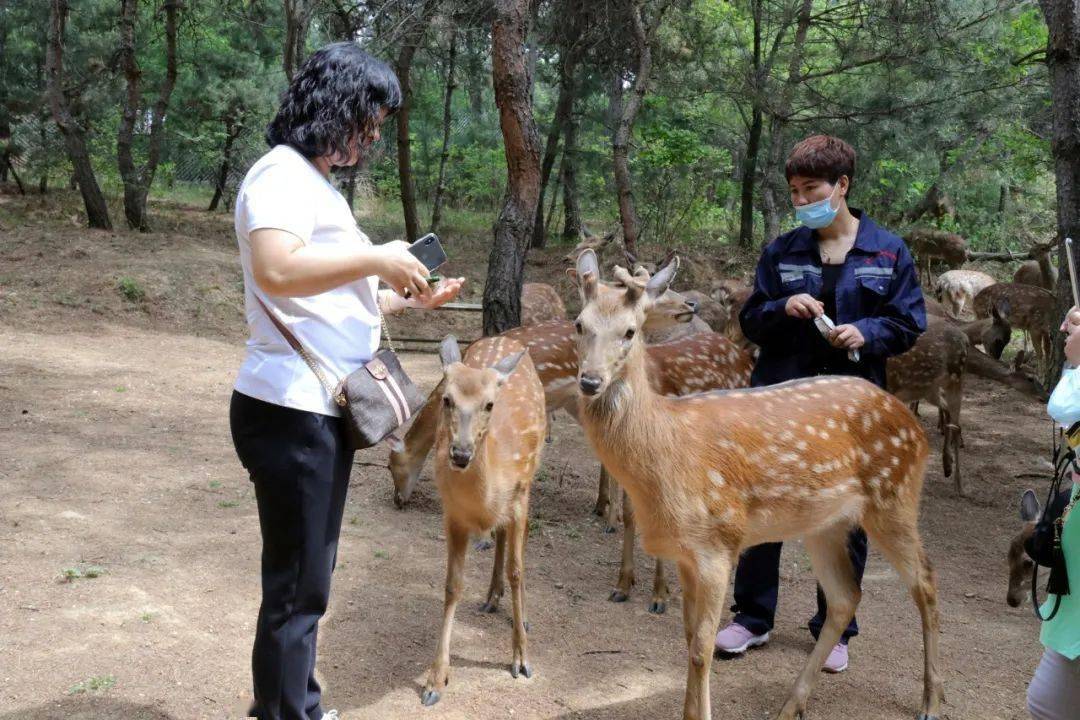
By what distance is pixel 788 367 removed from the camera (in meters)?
4.30

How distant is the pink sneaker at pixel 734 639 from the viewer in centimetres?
428

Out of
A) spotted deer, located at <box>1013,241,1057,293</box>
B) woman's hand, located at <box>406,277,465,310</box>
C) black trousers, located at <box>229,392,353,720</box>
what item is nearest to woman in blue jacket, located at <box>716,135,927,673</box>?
woman's hand, located at <box>406,277,465,310</box>

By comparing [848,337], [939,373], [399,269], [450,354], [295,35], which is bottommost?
[939,373]

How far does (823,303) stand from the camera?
4.04 m

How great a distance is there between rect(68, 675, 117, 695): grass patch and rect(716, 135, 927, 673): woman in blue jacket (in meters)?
2.53

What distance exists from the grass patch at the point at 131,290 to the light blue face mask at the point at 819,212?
9408 millimetres

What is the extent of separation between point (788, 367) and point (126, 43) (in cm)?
1283

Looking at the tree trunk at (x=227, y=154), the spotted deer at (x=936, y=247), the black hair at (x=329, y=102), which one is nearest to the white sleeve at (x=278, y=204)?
the black hair at (x=329, y=102)

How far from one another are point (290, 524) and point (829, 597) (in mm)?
2413

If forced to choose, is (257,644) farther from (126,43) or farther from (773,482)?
(126,43)

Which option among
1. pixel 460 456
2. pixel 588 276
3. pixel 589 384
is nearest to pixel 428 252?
pixel 589 384

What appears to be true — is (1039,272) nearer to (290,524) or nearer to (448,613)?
(448,613)

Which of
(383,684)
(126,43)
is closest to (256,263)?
(383,684)

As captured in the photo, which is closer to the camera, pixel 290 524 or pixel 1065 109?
pixel 290 524
